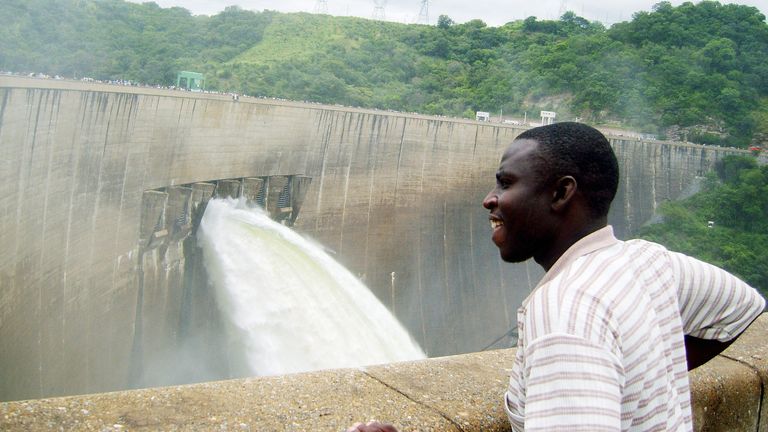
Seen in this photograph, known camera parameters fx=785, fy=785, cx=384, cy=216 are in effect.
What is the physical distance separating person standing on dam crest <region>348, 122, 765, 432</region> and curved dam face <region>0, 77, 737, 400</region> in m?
7.52

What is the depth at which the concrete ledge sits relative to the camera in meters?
1.24

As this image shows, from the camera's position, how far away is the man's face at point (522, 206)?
115 cm

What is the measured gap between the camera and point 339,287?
41.2 ft

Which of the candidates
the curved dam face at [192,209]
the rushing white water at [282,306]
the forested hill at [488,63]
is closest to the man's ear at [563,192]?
the curved dam face at [192,209]

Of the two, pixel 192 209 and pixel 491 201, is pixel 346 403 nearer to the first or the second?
pixel 491 201

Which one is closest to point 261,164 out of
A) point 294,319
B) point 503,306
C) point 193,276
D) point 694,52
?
point 193,276

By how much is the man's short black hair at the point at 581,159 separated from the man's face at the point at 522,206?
2 centimetres

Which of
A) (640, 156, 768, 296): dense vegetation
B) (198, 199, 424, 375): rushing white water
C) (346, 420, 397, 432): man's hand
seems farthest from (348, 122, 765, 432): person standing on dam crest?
(640, 156, 768, 296): dense vegetation

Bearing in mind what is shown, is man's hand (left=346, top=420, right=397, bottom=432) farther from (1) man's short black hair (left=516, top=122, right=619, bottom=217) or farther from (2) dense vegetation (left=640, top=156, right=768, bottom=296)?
(2) dense vegetation (left=640, top=156, right=768, bottom=296)

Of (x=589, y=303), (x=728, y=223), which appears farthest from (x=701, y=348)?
(x=728, y=223)

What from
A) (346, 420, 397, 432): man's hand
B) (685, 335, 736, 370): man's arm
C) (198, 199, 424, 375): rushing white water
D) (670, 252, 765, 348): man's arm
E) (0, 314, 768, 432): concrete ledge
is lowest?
(198, 199, 424, 375): rushing white water

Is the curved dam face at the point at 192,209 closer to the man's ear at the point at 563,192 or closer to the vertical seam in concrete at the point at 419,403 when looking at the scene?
the vertical seam in concrete at the point at 419,403

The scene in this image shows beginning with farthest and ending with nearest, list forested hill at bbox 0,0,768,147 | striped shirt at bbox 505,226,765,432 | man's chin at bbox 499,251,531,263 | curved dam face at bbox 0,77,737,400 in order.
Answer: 1. forested hill at bbox 0,0,768,147
2. curved dam face at bbox 0,77,737,400
3. man's chin at bbox 499,251,531,263
4. striped shirt at bbox 505,226,765,432

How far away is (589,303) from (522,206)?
25 cm
